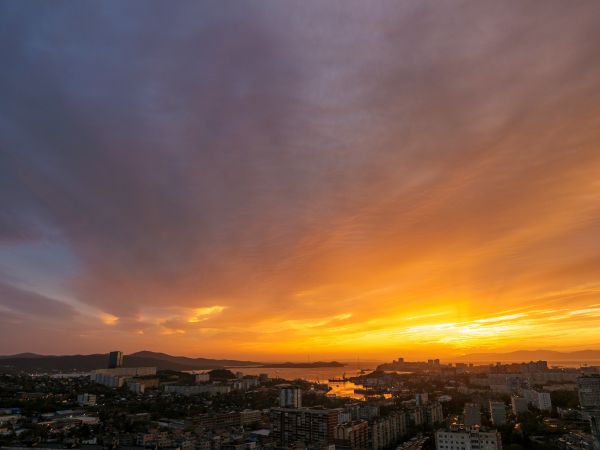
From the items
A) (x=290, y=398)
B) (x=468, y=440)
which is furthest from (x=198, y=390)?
(x=468, y=440)

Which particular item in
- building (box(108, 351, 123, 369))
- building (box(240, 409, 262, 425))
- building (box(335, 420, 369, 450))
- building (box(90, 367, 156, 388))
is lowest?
building (box(240, 409, 262, 425))

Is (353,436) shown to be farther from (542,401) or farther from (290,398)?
(542,401)

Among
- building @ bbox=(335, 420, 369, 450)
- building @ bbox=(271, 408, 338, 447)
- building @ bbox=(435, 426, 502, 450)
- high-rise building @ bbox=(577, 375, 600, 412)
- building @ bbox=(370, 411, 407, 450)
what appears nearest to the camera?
building @ bbox=(435, 426, 502, 450)

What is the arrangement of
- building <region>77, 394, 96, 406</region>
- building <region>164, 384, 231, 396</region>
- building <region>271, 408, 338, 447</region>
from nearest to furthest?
building <region>271, 408, 338, 447</region> → building <region>77, 394, 96, 406</region> → building <region>164, 384, 231, 396</region>

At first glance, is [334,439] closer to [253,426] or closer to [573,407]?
[253,426]

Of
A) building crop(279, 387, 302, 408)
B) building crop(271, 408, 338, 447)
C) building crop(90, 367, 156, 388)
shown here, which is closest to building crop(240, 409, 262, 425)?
building crop(279, 387, 302, 408)

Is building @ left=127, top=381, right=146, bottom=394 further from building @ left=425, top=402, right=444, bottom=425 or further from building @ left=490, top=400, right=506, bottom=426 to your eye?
building @ left=490, top=400, right=506, bottom=426
